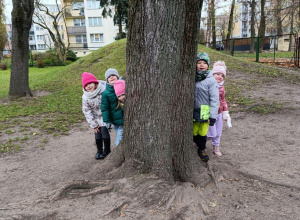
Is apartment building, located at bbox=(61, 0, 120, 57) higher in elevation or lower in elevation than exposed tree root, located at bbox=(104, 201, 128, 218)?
higher

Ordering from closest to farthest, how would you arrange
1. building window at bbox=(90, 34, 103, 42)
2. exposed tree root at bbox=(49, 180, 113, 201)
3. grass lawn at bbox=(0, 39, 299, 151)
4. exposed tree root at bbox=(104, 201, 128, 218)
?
exposed tree root at bbox=(104, 201, 128, 218) < exposed tree root at bbox=(49, 180, 113, 201) < grass lawn at bbox=(0, 39, 299, 151) < building window at bbox=(90, 34, 103, 42)

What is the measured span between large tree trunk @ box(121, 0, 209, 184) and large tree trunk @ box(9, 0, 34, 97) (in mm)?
7736

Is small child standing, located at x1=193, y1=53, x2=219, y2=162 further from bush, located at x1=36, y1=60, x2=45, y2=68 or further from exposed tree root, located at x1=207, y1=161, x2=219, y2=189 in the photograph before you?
bush, located at x1=36, y1=60, x2=45, y2=68

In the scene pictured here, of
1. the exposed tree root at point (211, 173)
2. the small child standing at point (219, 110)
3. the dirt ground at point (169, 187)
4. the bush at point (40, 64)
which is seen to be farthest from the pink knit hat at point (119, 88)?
the bush at point (40, 64)

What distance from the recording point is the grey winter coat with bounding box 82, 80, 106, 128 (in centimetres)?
404

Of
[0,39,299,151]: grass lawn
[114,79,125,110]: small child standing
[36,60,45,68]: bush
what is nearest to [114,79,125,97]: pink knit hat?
[114,79,125,110]: small child standing

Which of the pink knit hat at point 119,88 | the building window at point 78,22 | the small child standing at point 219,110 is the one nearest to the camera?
the pink knit hat at point 119,88

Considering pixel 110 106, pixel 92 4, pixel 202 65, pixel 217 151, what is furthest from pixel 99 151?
pixel 92 4

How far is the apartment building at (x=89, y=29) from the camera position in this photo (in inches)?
1761

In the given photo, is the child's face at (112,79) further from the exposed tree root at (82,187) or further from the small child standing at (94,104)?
the exposed tree root at (82,187)

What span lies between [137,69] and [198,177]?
59.9 inches

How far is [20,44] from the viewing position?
29.7 ft

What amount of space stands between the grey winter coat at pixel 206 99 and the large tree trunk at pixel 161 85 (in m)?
0.44

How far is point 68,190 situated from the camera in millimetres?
2998
